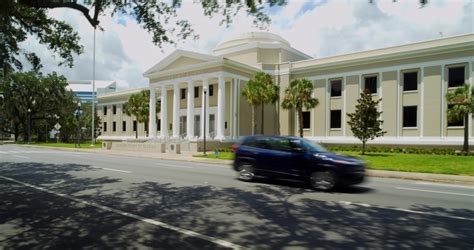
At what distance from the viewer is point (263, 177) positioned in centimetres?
1276

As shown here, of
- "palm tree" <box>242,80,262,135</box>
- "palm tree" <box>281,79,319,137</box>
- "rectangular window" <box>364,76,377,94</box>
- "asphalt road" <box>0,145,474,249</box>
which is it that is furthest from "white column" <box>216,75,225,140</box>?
"asphalt road" <box>0,145,474,249</box>

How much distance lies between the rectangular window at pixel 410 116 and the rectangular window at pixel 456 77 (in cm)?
364

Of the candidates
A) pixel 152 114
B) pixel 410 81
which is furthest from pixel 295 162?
pixel 152 114

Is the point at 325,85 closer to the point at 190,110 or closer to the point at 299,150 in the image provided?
the point at 190,110

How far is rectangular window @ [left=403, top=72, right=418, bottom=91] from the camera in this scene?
3353 cm

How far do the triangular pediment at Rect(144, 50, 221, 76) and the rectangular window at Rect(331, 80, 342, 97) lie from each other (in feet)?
43.3

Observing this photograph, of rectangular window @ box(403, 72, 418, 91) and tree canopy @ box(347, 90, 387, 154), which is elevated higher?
rectangular window @ box(403, 72, 418, 91)

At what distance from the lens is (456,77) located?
3134 centimetres

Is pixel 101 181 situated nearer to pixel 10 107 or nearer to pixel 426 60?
pixel 426 60

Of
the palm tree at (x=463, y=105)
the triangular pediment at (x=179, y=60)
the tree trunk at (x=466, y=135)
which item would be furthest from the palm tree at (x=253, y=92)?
the tree trunk at (x=466, y=135)

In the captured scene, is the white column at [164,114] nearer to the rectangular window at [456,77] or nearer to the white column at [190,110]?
the white column at [190,110]

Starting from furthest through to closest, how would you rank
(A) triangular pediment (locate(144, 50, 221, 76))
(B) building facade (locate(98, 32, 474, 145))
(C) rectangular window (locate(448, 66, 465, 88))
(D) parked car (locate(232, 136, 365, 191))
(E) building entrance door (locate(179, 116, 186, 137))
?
(E) building entrance door (locate(179, 116, 186, 137))
(A) triangular pediment (locate(144, 50, 221, 76))
(B) building facade (locate(98, 32, 474, 145))
(C) rectangular window (locate(448, 66, 465, 88))
(D) parked car (locate(232, 136, 365, 191))

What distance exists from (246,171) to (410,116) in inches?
1053

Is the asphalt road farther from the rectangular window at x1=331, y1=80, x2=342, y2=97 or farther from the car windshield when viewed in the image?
the rectangular window at x1=331, y1=80, x2=342, y2=97
